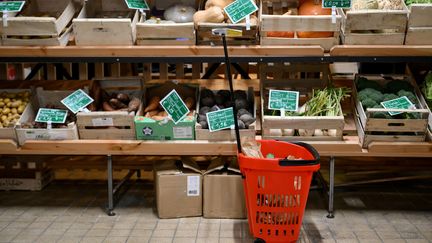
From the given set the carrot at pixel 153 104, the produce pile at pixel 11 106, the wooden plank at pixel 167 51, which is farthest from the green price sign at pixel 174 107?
the produce pile at pixel 11 106

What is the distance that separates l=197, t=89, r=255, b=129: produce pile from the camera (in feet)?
10.8

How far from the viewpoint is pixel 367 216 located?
3.45 m

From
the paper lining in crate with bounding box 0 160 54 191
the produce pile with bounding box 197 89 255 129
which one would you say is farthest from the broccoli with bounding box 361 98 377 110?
the paper lining in crate with bounding box 0 160 54 191

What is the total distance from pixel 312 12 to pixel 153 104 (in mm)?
1301

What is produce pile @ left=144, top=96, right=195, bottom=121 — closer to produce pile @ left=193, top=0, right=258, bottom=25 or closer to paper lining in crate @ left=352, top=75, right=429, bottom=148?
produce pile @ left=193, top=0, right=258, bottom=25

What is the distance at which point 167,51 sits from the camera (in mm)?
3227

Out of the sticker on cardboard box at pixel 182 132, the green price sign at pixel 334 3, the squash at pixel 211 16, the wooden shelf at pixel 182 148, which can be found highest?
the green price sign at pixel 334 3

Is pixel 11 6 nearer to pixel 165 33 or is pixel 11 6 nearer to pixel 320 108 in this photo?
pixel 165 33

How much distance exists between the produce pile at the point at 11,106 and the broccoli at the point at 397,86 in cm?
268

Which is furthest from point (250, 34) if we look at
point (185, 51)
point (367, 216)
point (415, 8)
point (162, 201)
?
point (367, 216)

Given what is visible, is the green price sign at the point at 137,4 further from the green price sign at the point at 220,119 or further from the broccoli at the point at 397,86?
the broccoli at the point at 397,86

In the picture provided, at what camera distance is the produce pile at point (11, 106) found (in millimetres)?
3445

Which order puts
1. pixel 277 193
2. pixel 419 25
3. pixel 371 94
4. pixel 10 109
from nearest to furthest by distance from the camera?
pixel 277 193
pixel 419 25
pixel 371 94
pixel 10 109

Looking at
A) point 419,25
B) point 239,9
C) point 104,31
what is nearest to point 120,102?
point 104,31
